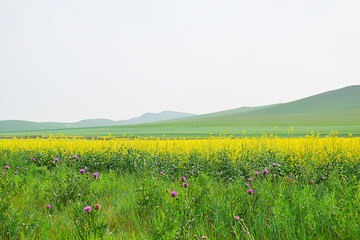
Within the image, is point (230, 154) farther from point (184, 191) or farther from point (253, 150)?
point (184, 191)

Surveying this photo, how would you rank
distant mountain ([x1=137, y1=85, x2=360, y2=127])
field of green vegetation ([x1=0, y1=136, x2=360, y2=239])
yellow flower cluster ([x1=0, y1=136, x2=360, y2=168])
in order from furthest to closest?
1. distant mountain ([x1=137, y1=85, x2=360, y2=127])
2. yellow flower cluster ([x1=0, y1=136, x2=360, y2=168])
3. field of green vegetation ([x1=0, y1=136, x2=360, y2=239])

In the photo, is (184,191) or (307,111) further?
(307,111)

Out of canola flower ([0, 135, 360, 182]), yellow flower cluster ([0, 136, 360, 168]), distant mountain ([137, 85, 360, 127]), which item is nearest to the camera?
canola flower ([0, 135, 360, 182])

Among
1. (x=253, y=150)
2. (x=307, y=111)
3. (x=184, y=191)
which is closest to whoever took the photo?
(x=184, y=191)

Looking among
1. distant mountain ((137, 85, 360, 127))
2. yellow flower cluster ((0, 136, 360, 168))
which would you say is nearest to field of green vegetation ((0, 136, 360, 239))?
yellow flower cluster ((0, 136, 360, 168))

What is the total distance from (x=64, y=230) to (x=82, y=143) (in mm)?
6883

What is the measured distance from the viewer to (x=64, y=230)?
2.85 meters

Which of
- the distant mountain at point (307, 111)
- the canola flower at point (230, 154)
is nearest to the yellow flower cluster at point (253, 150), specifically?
the canola flower at point (230, 154)

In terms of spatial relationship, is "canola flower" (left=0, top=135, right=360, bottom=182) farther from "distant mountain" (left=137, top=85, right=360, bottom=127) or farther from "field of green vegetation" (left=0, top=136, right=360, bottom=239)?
"distant mountain" (left=137, top=85, right=360, bottom=127)

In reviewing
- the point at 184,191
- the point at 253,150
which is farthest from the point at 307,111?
the point at 184,191

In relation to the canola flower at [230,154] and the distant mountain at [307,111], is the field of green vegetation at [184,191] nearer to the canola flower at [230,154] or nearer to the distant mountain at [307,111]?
the canola flower at [230,154]

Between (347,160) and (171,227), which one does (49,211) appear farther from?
(347,160)

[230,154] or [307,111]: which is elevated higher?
[307,111]

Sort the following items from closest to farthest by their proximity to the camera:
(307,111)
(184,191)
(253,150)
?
(184,191) < (253,150) < (307,111)
